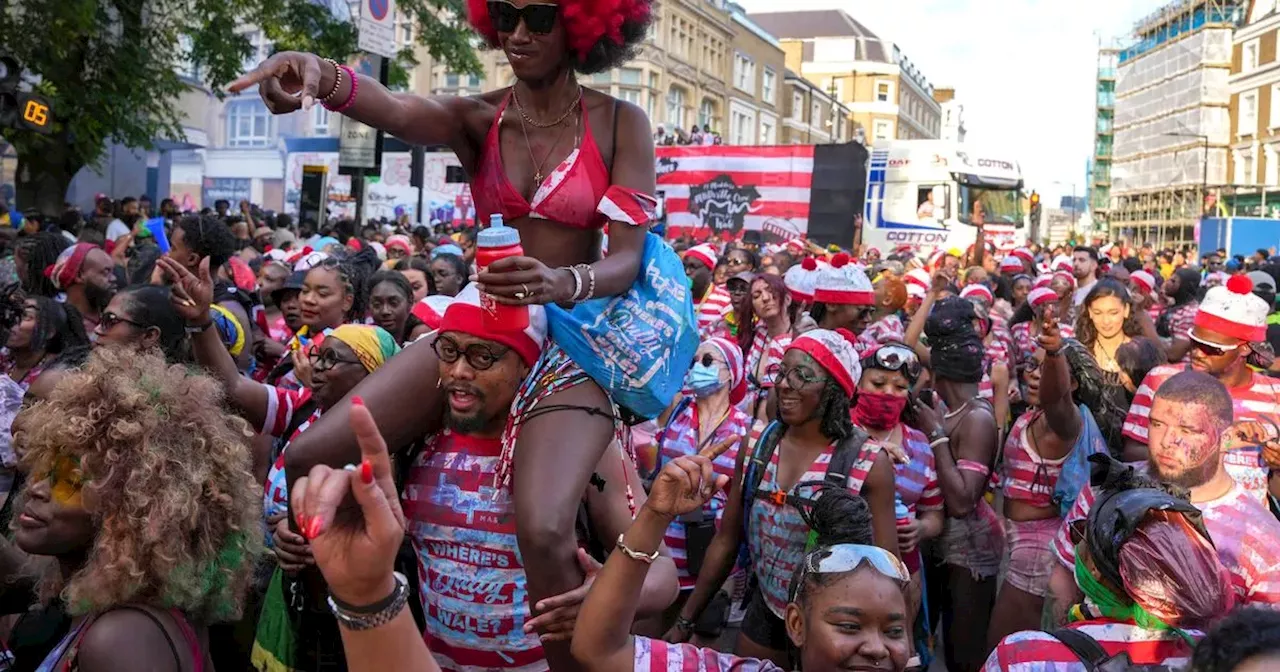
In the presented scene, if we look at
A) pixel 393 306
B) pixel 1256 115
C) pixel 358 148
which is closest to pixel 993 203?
pixel 358 148

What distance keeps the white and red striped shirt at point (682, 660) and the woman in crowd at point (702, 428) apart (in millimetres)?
2209

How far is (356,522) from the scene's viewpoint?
191 cm

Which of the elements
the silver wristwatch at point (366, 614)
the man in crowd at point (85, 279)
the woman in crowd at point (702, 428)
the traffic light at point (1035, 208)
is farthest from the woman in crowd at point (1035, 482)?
the traffic light at point (1035, 208)

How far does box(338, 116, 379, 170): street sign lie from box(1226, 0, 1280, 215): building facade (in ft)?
167

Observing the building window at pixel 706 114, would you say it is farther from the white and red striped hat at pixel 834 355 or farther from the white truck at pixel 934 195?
the white and red striped hat at pixel 834 355

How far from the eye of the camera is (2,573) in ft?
10.8

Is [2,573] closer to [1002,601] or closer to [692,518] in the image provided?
[692,518]

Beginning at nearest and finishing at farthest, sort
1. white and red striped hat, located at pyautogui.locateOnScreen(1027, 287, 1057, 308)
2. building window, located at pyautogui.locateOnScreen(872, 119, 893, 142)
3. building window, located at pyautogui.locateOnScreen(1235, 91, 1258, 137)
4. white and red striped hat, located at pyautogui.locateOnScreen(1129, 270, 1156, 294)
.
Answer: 1. white and red striped hat, located at pyautogui.locateOnScreen(1027, 287, 1057, 308)
2. white and red striped hat, located at pyautogui.locateOnScreen(1129, 270, 1156, 294)
3. building window, located at pyautogui.locateOnScreen(1235, 91, 1258, 137)
4. building window, located at pyautogui.locateOnScreen(872, 119, 893, 142)

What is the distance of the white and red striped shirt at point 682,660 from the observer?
8.95ft

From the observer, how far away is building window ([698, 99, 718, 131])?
60.3m

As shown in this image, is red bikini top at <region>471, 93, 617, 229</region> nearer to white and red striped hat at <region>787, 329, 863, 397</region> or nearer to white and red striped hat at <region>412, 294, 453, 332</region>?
white and red striped hat at <region>787, 329, 863, 397</region>

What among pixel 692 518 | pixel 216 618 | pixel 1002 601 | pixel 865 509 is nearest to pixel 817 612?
pixel 865 509

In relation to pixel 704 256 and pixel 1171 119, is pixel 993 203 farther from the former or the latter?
pixel 1171 119

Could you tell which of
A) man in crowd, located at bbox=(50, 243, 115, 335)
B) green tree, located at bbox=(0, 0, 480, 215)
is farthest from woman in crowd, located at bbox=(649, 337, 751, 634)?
green tree, located at bbox=(0, 0, 480, 215)
